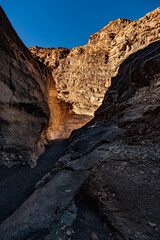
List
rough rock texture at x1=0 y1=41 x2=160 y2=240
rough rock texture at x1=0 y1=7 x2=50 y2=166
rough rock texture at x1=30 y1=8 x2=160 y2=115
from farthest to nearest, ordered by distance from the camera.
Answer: rough rock texture at x1=30 y1=8 x2=160 y2=115 < rough rock texture at x1=0 y1=7 x2=50 y2=166 < rough rock texture at x1=0 y1=41 x2=160 y2=240

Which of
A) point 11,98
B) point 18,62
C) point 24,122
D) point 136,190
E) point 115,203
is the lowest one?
point 115,203

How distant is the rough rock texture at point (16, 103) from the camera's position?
22.3ft

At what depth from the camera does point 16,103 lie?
786 cm

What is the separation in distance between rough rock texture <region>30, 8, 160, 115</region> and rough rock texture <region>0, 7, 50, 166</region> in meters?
13.6

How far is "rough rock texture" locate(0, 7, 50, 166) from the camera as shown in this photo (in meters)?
6.80

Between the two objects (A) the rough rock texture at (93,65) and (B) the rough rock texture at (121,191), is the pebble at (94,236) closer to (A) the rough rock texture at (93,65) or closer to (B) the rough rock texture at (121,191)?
(B) the rough rock texture at (121,191)

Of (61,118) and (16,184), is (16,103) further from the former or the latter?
(61,118)

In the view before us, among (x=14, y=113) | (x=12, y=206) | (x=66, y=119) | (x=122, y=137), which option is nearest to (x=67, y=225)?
(x=12, y=206)

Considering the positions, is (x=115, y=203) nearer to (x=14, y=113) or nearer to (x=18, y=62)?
(x=14, y=113)

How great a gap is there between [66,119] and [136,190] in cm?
2083

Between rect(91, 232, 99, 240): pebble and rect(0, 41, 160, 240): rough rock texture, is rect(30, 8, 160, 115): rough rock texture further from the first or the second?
rect(91, 232, 99, 240): pebble

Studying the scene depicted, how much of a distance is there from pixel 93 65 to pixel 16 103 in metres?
20.5

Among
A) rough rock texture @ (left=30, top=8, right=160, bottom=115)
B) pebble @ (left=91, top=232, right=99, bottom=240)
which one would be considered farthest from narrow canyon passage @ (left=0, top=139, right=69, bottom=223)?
rough rock texture @ (left=30, top=8, right=160, bottom=115)

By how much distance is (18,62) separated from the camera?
28.7 ft
